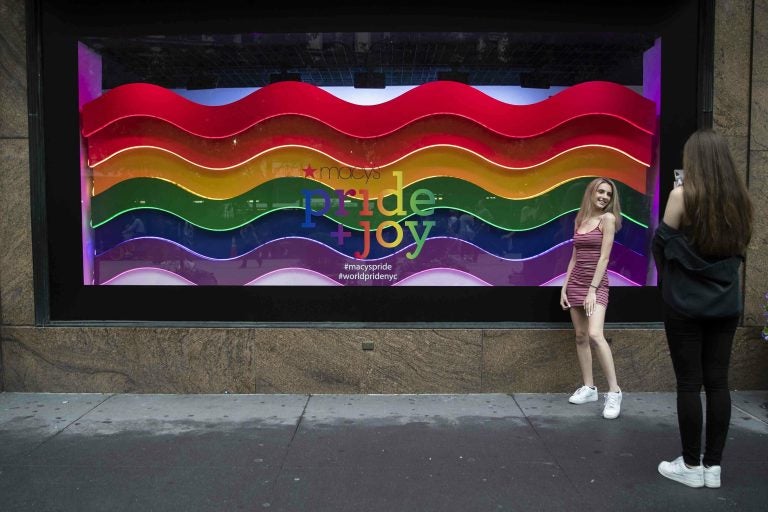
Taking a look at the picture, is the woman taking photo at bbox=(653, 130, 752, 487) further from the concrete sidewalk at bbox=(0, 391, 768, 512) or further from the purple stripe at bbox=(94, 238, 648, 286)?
the purple stripe at bbox=(94, 238, 648, 286)

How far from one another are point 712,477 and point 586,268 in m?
1.89

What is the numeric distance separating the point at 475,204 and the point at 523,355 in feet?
4.71

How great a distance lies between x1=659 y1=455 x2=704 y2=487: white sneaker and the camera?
3.60 metres

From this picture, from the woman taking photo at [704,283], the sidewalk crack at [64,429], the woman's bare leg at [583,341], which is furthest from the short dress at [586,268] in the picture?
the sidewalk crack at [64,429]

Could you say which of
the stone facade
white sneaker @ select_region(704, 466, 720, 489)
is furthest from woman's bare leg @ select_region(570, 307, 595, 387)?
white sneaker @ select_region(704, 466, 720, 489)

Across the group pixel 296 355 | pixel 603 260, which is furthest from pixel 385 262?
pixel 603 260

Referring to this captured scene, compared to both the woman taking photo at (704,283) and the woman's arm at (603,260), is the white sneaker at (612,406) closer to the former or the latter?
the woman's arm at (603,260)

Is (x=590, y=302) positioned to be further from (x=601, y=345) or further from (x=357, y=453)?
(x=357, y=453)

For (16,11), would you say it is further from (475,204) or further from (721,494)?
(721,494)

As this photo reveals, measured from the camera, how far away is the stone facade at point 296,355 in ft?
17.9

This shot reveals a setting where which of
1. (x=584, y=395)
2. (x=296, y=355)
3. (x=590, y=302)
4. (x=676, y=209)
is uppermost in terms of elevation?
(x=676, y=209)

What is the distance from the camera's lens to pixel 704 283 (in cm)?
348

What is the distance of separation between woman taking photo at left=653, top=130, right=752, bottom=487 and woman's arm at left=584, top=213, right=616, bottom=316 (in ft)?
4.03

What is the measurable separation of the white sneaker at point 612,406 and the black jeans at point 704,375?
1.20 meters
